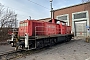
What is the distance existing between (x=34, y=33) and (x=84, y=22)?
685 inches

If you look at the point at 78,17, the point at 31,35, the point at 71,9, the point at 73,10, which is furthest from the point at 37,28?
the point at 71,9

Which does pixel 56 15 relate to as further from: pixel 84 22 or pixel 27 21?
pixel 27 21

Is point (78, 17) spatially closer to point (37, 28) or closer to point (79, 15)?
point (79, 15)

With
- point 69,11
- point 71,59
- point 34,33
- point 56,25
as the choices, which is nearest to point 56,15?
point 69,11

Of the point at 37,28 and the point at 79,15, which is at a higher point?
the point at 79,15

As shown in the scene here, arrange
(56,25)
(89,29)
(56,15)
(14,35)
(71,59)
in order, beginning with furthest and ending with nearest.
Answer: (56,15), (89,29), (56,25), (14,35), (71,59)

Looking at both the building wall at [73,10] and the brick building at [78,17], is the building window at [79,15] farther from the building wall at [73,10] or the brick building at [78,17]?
the building wall at [73,10]

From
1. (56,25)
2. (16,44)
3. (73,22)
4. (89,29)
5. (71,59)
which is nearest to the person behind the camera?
(71,59)

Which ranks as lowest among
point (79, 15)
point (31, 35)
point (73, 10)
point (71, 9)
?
point (31, 35)

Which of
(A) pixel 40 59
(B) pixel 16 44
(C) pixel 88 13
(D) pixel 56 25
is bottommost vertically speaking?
(A) pixel 40 59

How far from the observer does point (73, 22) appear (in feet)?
83.6

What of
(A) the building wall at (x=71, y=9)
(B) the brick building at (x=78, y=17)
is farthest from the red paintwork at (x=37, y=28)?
(A) the building wall at (x=71, y=9)

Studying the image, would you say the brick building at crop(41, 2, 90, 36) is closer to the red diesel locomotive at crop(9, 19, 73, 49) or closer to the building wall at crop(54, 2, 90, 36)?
the building wall at crop(54, 2, 90, 36)

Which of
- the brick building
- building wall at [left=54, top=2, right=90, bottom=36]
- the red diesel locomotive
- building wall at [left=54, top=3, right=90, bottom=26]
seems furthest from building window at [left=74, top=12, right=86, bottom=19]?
the red diesel locomotive
